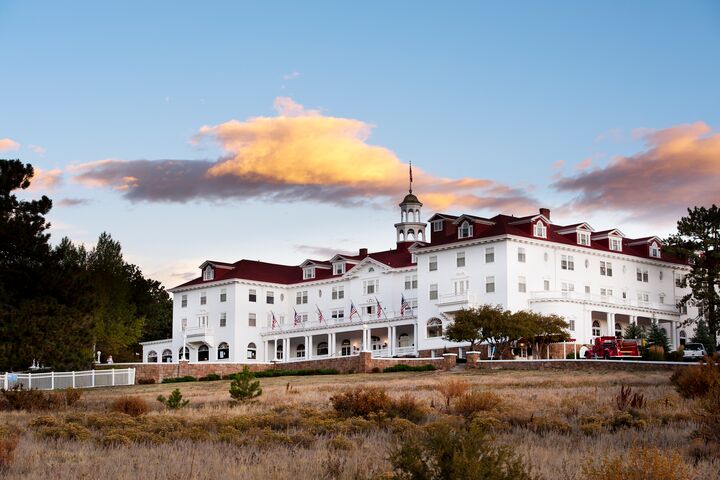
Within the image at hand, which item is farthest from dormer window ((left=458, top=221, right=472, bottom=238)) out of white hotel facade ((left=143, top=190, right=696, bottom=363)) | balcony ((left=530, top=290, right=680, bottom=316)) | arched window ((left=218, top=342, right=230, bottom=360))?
arched window ((left=218, top=342, right=230, bottom=360))

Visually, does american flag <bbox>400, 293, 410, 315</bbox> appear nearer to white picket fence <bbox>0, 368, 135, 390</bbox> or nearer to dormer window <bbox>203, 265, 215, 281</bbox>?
dormer window <bbox>203, 265, 215, 281</bbox>

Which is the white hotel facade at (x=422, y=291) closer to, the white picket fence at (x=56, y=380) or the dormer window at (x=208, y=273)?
the dormer window at (x=208, y=273)

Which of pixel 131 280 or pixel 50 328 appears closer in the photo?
pixel 50 328

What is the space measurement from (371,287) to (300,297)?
9628 mm

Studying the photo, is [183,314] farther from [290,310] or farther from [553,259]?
[553,259]

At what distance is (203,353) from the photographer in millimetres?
98438

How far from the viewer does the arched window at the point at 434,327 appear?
82.0 meters

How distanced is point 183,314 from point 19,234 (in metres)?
45.5

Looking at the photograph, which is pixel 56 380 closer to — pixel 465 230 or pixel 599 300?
pixel 465 230

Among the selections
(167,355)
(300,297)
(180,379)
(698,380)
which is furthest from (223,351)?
(698,380)

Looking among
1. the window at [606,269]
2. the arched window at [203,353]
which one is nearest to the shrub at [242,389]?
the window at [606,269]

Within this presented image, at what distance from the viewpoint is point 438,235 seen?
86.9 metres

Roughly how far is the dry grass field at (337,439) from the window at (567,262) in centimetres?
4924

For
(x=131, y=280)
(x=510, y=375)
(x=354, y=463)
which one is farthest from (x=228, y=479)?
(x=131, y=280)
